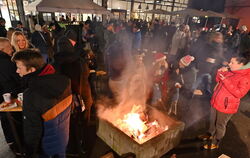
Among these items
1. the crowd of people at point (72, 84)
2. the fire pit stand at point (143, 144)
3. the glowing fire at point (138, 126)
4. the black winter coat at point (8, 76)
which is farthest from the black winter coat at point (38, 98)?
the glowing fire at point (138, 126)

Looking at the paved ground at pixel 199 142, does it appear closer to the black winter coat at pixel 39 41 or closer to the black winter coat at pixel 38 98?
the black winter coat at pixel 38 98

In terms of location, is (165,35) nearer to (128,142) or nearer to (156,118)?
(156,118)

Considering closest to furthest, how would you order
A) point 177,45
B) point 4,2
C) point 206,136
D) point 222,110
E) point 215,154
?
1. point 222,110
2. point 215,154
3. point 206,136
4. point 177,45
5. point 4,2

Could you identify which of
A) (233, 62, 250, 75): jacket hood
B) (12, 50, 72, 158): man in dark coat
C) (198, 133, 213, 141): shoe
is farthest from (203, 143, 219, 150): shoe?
(12, 50, 72, 158): man in dark coat

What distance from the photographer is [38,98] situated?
2031 mm

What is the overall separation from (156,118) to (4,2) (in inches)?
659

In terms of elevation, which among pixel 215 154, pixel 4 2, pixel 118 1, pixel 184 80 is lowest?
pixel 215 154

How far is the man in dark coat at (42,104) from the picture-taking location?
80.5 inches

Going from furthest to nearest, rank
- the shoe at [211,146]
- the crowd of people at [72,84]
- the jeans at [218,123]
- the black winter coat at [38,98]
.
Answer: the shoe at [211,146] → the jeans at [218,123] → the crowd of people at [72,84] → the black winter coat at [38,98]

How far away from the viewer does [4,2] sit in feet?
45.5

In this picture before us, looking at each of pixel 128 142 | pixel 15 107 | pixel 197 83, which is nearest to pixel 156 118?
pixel 128 142

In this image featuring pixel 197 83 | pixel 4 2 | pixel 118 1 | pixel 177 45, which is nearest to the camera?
pixel 197 83

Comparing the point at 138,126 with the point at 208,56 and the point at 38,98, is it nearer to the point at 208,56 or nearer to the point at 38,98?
the point at 38,98

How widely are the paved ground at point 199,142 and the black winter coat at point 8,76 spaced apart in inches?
58.2
